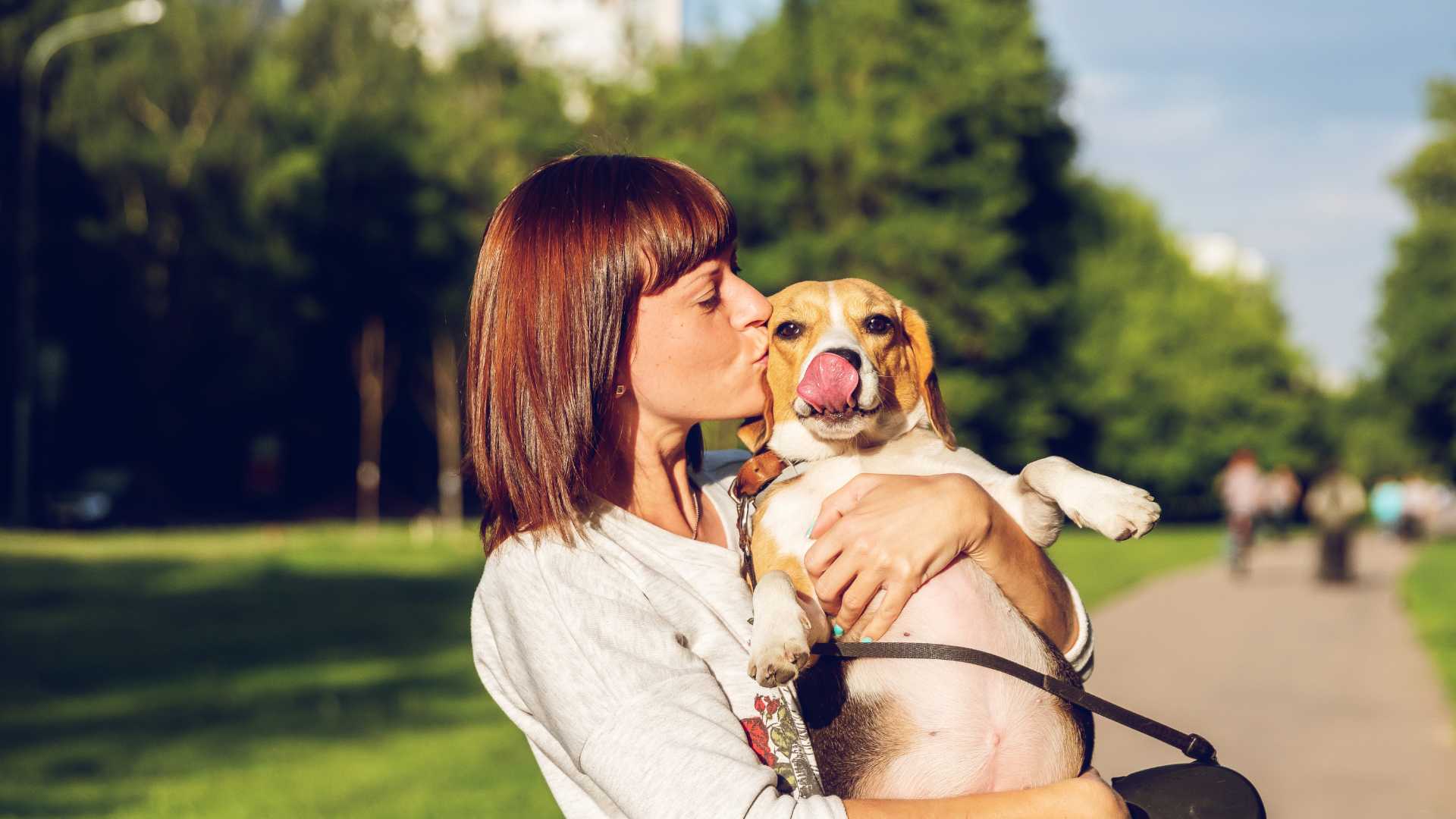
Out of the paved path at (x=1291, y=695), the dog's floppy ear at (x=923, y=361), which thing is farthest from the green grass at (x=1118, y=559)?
the dog's floppy ear at (x=923, y=361)

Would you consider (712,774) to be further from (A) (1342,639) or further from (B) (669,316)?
(A) (1342,639)

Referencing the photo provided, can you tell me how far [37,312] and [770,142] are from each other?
1848cm

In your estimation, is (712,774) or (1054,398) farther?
(1054,398)

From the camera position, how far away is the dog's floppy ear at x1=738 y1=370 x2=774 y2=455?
3.10 m

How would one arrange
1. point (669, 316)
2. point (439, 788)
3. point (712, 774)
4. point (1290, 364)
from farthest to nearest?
point (1290, 364), point (439, 788), point (669, 316), point (712, 774)

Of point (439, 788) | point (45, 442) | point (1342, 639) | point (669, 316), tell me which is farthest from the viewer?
point (45, 442)

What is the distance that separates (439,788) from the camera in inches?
325

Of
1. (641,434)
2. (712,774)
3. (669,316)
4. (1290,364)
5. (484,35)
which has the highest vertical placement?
(484,35)

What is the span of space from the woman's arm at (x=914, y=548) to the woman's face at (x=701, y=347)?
322 mm

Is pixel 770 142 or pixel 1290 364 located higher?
pixel 770 142

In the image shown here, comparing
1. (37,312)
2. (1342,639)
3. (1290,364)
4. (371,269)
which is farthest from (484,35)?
(1342,639)

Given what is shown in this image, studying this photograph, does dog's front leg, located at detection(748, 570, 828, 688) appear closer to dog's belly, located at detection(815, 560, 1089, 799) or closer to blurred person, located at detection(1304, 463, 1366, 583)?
dog's belly, located at detection(815, 560, 1089, 799)

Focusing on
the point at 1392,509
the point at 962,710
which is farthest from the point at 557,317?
the point at 1392,509

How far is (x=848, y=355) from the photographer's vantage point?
2.93 m
